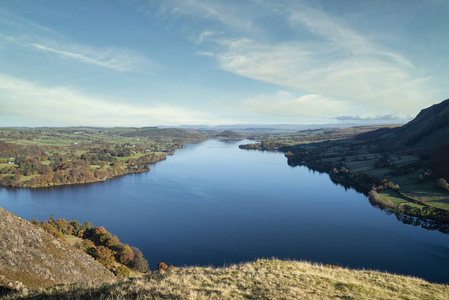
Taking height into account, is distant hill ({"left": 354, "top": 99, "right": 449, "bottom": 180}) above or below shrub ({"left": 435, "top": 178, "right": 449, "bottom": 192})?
above

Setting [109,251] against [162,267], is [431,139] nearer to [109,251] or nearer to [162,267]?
[162,267]

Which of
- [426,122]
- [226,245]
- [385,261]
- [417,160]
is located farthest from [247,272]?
[426,122]

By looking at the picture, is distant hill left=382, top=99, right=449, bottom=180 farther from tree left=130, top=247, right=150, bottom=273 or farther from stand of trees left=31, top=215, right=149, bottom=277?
stand of trees left=31, top=215, right=149, bottom=277

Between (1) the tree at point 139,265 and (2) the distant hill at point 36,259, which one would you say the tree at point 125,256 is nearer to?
(1) the tree at point 139,265

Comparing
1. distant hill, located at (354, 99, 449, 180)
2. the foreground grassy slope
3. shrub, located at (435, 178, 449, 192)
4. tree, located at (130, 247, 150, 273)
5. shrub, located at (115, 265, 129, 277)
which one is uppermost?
distant hill, located at (354, 99, 449, 180)

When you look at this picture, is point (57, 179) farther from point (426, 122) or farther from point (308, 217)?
point (426, 122)

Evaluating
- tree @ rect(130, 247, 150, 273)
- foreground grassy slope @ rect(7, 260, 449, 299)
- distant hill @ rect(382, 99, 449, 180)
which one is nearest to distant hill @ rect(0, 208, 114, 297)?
foreground grassy slope @ rect(7, 260, 449, 299)

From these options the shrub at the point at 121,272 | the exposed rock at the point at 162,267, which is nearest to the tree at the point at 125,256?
the shrub at the point at 121,272
